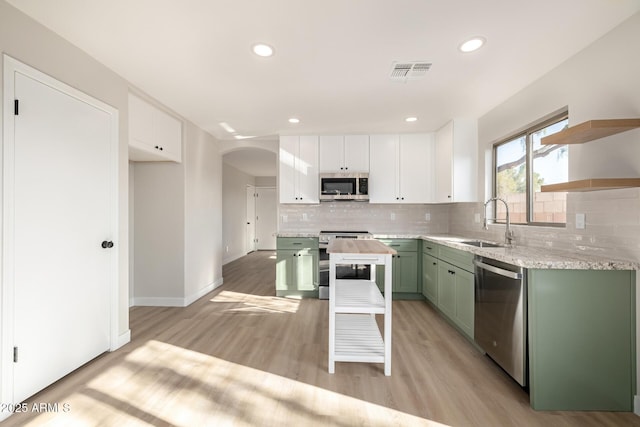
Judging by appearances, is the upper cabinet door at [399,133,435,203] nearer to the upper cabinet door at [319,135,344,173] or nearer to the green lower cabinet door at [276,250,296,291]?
the upper cabinet door at [319,135,344,173]

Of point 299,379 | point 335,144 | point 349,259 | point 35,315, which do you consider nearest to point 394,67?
point 349,259

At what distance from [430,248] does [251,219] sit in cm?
617

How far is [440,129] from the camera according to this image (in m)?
4.04

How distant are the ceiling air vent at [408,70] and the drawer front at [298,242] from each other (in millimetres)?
2297

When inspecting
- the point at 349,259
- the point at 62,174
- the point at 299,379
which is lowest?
the point at 299,379

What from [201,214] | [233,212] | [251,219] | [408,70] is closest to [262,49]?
[408,70]

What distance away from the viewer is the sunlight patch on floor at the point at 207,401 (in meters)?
1.64

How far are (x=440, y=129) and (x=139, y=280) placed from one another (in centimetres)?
455

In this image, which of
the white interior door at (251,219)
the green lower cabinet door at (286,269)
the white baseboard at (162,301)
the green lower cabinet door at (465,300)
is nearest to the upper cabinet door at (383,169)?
the green lower cabinet door at (286,269)

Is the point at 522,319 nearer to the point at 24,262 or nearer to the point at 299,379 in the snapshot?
the point at 299,379

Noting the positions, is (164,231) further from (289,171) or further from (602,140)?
(602,140)

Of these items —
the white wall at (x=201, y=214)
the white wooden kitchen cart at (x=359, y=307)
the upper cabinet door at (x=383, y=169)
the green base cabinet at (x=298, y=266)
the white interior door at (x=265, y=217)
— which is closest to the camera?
the white wooden kitchen cart at (x=359, y=307)

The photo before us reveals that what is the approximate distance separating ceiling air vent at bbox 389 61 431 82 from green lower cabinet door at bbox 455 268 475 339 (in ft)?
5.96

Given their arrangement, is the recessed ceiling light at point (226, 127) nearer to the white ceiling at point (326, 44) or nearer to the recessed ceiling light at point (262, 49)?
the white ceiling at point (326, 44)
